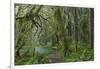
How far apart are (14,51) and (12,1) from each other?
0.53 m

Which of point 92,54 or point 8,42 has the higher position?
A: point 8,42

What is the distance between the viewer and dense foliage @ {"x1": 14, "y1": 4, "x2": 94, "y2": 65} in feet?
7.52

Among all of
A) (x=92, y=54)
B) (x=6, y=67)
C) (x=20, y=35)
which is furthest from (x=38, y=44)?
(x=92, y=54)

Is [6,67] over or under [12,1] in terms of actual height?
under

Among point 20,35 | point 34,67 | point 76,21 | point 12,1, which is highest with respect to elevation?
point 12,1

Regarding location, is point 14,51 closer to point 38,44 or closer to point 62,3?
point 38,44

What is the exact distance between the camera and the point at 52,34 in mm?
2389

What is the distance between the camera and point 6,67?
7.30 feet

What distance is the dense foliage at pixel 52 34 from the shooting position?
2291 millimetres

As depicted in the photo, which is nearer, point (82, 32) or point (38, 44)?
point (38, 44)

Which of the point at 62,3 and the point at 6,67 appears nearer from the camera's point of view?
the point at 6,67

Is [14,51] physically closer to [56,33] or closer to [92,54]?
[56,33]
